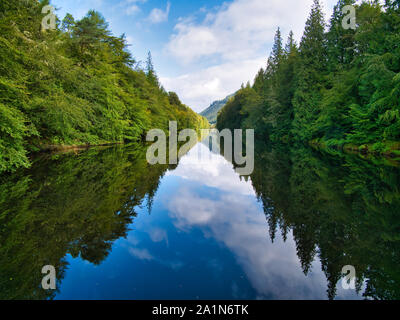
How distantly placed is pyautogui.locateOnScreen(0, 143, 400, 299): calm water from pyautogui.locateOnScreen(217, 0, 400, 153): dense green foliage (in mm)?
10192

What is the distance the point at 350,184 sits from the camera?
7.26 m

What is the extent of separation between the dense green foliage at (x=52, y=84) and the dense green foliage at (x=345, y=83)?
1877 centimetres

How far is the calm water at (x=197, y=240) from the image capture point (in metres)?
2.51

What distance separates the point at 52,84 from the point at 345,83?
22.7 m

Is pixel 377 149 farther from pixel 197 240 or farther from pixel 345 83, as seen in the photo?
pixel 197 240

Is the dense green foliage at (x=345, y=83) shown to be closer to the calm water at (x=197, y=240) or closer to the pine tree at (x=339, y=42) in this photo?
the pine tree at (x=339, y=42)

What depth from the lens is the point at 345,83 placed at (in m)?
18.6

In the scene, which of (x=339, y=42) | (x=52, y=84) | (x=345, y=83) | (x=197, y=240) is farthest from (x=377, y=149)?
(x=52, y=84)

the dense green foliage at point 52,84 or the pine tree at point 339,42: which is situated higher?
the pine tree at point 339,42

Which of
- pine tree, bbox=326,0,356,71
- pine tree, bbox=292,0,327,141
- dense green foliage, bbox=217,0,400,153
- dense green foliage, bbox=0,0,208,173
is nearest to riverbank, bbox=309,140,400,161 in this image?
dense green foliage, bbox=217,0,400,153

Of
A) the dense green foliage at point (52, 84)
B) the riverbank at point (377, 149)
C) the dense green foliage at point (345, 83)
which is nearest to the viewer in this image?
the dense green foliage at point (52, 84)

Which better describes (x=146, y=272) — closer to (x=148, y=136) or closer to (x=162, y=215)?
(x=162, y=215)

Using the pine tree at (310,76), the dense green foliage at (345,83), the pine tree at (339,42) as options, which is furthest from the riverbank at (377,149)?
the pine tree at (339,42)

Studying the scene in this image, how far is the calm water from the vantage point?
251cm
